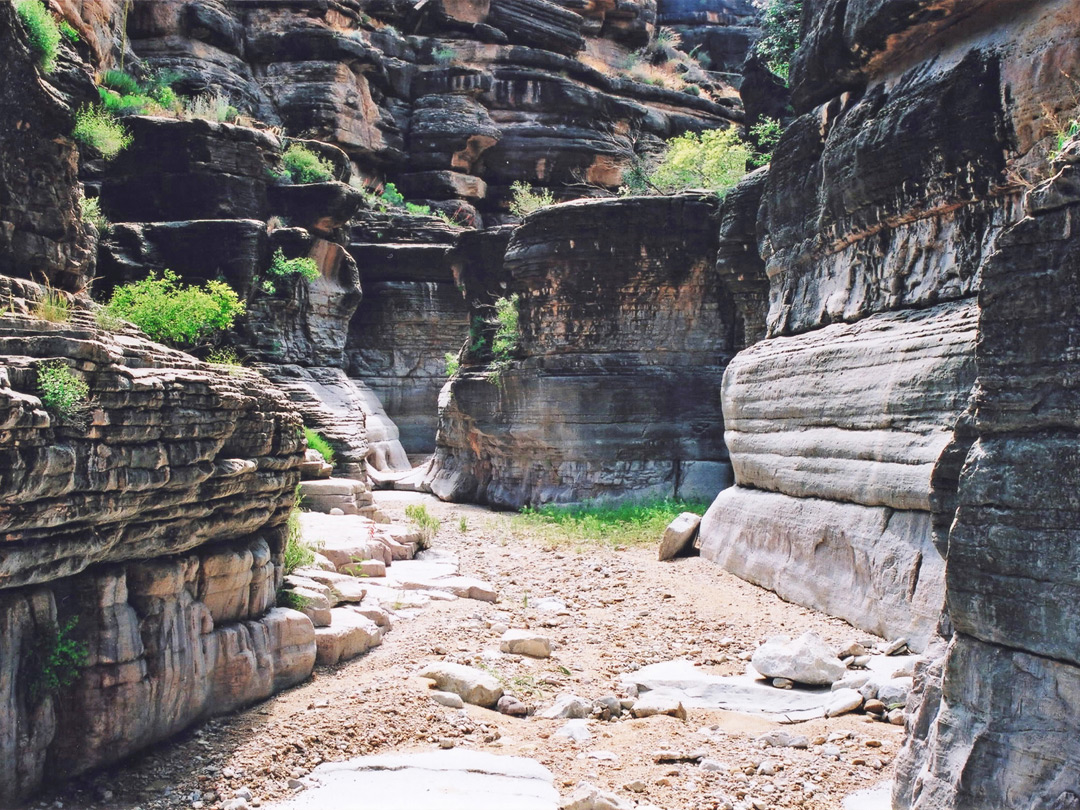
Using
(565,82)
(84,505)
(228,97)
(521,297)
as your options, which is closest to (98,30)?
(228,97)

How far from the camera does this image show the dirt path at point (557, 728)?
4434 mm

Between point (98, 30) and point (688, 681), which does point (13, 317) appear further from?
point (98, 30)

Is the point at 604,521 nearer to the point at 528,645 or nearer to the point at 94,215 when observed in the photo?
the point at 528,645

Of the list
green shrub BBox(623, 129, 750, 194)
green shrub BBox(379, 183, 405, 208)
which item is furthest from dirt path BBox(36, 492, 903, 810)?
green shrub BBox(379, 183, 405, 208)

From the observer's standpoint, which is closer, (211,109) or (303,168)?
(303,168)

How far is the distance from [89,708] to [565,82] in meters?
25.1

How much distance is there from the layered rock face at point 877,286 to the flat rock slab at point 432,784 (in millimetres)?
3177

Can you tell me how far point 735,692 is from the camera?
5898mm

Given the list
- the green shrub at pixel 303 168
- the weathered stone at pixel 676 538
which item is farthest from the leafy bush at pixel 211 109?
the weathered stone at pixel 676 538

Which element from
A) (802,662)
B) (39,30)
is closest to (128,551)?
(802,662)

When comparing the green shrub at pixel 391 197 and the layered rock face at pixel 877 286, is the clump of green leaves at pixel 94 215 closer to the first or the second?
the layered rock face at pixel 877 286

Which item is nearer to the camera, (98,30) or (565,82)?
(98,30)

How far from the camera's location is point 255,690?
18.2 ft

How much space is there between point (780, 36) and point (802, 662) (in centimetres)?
1208
